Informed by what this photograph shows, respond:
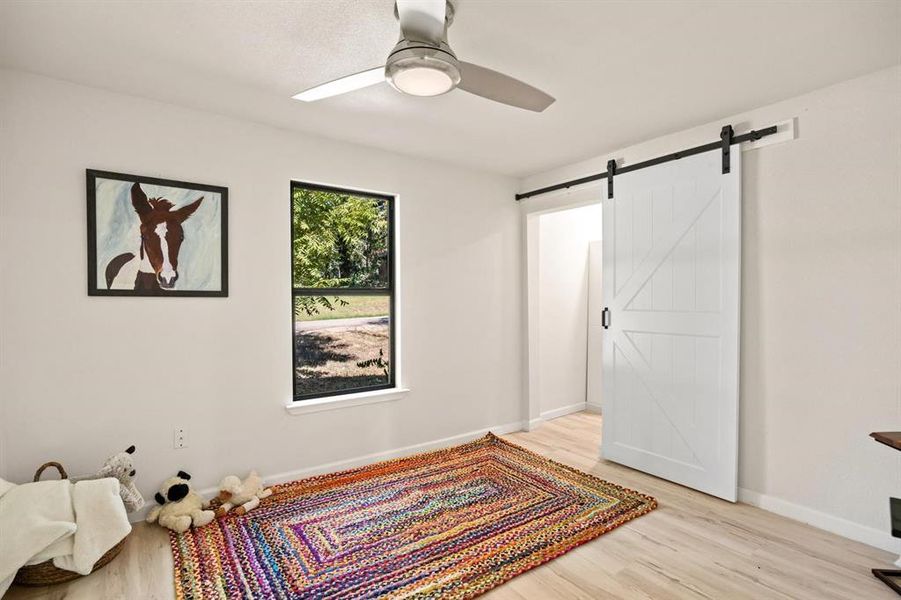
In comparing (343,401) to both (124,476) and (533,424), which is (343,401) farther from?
(533,424)

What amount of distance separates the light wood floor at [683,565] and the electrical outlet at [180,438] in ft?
1.46

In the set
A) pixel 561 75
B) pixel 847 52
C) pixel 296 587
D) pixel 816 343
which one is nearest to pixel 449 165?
pixel 561 75

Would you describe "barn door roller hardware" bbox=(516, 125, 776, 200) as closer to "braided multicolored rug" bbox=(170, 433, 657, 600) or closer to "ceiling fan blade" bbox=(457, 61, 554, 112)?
"ceiling fan blade" bbox=(457, 61, 554, 112)

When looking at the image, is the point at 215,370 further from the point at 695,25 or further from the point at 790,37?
the point at 790,37

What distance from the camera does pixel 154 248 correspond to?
2.70 metres

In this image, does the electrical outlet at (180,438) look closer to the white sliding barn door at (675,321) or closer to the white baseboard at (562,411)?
the white sliding barn door at (675,321)

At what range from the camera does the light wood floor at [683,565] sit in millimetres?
2037

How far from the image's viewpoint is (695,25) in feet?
6.42

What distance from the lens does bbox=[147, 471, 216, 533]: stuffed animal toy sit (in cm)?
252

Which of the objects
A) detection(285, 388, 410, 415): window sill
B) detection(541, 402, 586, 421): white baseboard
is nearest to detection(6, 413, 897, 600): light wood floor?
detection(285, 388, 410, 415): window sill

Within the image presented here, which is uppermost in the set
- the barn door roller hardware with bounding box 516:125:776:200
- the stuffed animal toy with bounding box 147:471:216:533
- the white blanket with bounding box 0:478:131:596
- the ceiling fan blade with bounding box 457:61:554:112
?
the barn door roller hardware with bounding box 516:125:776:200

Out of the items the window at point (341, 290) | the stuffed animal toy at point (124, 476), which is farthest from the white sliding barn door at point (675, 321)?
the stuffed animal toy at point (124, 476)

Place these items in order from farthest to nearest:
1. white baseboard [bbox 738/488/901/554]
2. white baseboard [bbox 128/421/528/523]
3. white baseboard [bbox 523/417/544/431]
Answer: white baseboard [bbox 523/417/544/431] → white baseboard [bbox 128/421/528/523] → white baseboard [bbox 738/488/901/554]

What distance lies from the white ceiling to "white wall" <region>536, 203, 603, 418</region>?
1996 millimetres
